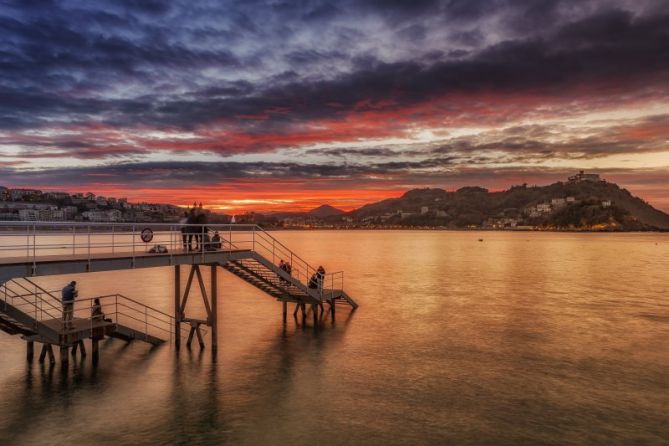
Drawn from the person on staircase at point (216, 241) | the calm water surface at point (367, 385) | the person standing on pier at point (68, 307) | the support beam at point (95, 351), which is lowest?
the calm water surface at point (367, 385)

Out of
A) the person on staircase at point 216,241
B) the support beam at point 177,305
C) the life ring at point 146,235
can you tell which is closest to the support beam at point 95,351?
the support beam at point 177,305

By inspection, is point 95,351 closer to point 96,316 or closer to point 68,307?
point 96,316

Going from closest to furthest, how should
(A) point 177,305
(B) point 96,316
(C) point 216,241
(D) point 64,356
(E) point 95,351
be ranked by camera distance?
1. (D) point 64,356
2. (B) point 96,316
3. (E) point 95,351
4. (C) point 216,241
5. (A) point 177,305

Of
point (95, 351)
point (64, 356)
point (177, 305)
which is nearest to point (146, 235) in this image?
point (177, 305)

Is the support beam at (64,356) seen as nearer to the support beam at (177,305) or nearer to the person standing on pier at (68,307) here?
the person standing on pier at (68,307)

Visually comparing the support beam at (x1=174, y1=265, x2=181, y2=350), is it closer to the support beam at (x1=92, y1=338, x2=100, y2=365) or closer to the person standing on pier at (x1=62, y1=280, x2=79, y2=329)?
the support beam at (x1=92, y1=338, x2=100, y2=365)

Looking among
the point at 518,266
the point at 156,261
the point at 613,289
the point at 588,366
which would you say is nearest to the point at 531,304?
the point at 613,289

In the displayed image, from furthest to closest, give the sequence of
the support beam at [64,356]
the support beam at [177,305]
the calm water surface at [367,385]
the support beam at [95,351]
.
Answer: the support beam at [177,305]
the support beam at [95,351]
the support beam at [64,356]
the calm water surface at [367,385]

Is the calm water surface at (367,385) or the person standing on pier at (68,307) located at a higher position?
the person standing on pier at (68,307)

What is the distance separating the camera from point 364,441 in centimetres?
1711

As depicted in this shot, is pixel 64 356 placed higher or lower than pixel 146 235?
lower

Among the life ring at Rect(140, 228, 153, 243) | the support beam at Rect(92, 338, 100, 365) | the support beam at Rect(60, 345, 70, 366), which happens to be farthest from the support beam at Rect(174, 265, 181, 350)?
the support beam at Rect(60, 345, 70, 366)

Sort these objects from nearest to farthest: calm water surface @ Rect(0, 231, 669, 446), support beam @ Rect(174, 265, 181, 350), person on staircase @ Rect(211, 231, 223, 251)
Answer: calm water surface @ Rect(0, 231, 669, 446)
person on staircase @ Rect(211, 231, 223, 251)
support beam @ Rect(174, 265, 181, 350)

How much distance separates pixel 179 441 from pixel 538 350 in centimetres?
2221
